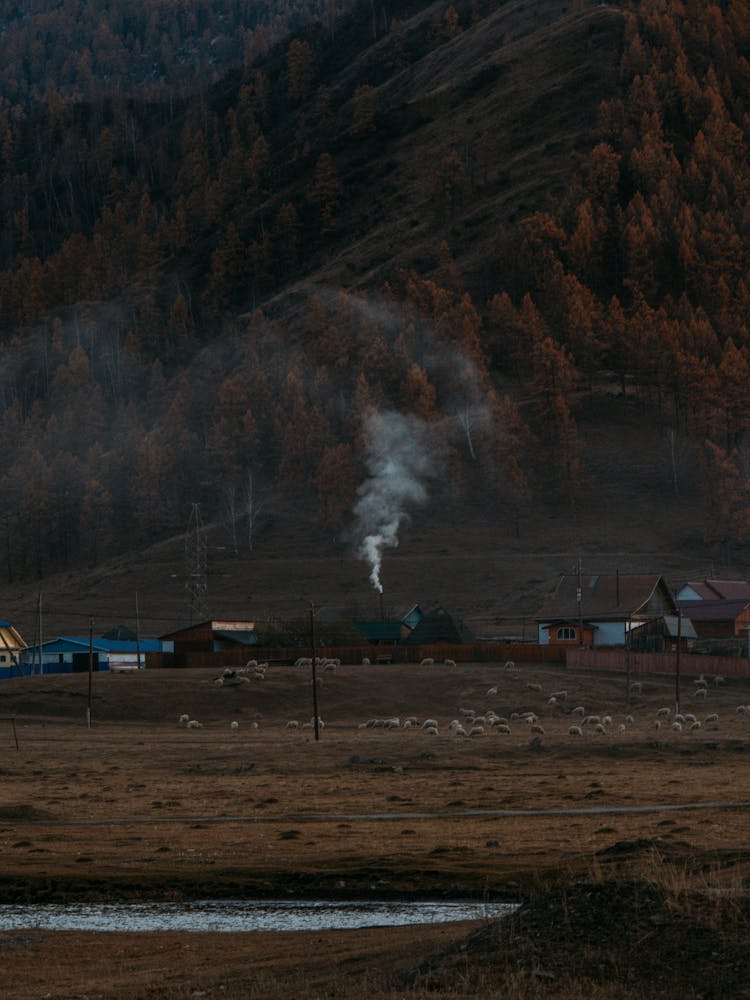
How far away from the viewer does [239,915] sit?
3122cm

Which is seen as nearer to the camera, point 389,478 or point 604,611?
point 604,611

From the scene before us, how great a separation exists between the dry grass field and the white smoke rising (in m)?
61.7

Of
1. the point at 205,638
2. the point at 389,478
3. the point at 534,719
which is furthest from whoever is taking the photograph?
the point at 389,478

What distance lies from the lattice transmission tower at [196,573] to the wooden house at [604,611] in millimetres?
31229

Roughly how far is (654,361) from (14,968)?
16424cm

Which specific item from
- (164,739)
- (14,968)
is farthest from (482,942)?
(164,739)

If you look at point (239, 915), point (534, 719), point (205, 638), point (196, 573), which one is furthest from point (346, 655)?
point (239, 915)

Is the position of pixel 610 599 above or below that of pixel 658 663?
above

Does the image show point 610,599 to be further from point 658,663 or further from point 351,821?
point 351,821

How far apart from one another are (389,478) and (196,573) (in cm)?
3453

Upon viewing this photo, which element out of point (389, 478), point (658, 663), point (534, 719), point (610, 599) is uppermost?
point (389, 478)

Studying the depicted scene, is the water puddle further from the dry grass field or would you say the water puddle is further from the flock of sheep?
the flock of sheep

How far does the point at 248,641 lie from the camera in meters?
129

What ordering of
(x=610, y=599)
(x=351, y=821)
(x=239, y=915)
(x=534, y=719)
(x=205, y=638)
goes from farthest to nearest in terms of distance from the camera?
1. (x=205, y=638)
2. (x=610, y=599)
3. (x=534, y=719)
4. (x=351, y=821)
5. (x=239, y=915)
